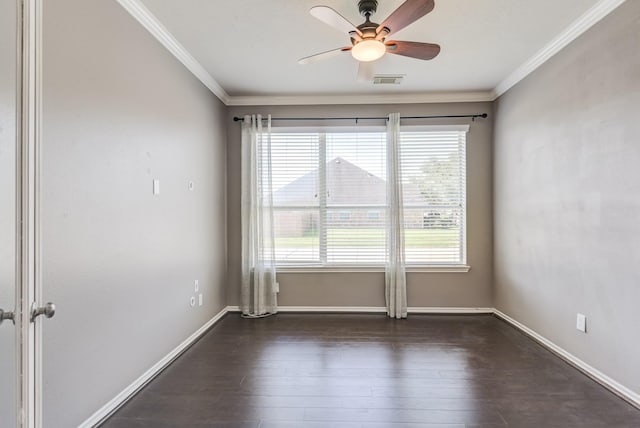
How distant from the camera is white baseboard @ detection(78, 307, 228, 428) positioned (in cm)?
202

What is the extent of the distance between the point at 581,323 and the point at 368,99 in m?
3.08

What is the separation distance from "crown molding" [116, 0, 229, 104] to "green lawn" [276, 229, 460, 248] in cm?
199

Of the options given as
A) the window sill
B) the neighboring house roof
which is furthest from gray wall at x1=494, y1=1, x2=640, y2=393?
the neighboring house roof

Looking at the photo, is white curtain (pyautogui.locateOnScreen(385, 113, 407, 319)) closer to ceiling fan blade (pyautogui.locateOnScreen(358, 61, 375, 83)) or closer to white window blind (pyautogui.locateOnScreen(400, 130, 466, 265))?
white window blind (pyautogui.locateOnScreen(400, 130, 466, 265))

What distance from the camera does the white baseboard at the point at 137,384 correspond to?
79.6 inches

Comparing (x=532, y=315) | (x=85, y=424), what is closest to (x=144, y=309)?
(x=85, y=424)

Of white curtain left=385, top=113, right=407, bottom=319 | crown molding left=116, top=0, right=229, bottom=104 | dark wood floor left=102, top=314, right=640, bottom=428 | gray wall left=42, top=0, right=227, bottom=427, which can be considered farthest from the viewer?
white curtain left=385, top=113, right=407, bottom=319

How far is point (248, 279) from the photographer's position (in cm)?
418

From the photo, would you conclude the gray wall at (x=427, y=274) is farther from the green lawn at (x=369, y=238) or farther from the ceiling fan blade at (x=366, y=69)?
the ceiling fan blade at (x=366, y=69)

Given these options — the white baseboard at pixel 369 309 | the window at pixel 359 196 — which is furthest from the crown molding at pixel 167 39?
the white baseboard at pixel 369 309

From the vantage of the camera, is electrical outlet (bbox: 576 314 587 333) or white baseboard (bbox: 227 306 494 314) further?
white baseboard (bbox: 227 306 494 314)

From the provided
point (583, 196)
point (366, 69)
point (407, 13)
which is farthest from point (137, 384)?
point (583, 196)

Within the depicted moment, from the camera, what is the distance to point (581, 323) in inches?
106

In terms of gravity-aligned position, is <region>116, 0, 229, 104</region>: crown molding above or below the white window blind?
above
